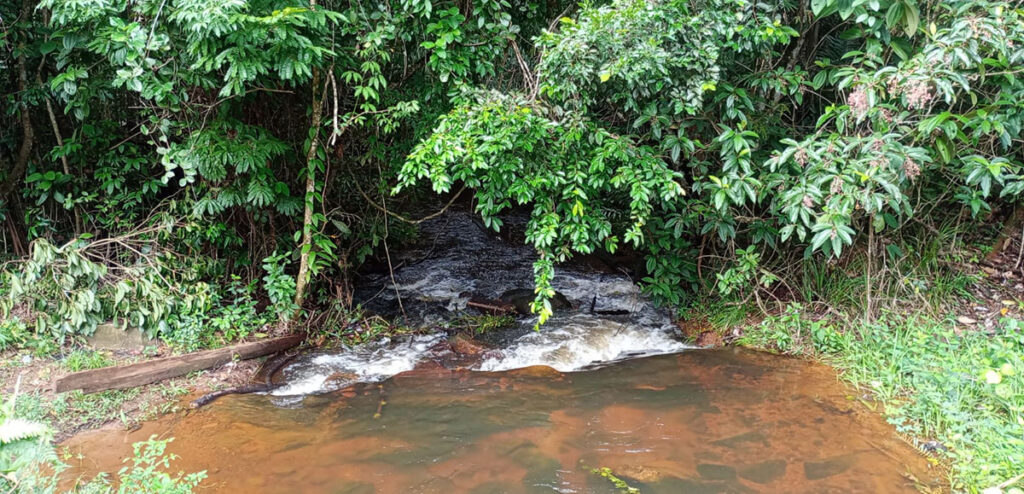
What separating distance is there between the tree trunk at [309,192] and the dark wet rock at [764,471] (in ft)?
11.6

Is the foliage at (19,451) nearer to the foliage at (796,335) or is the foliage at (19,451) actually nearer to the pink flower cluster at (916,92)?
the pink flower cluster at (916,92)

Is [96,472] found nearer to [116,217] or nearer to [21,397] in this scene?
[21,397]

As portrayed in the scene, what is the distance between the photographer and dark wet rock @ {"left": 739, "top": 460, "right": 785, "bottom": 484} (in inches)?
121

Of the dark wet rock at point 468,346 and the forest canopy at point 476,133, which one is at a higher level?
the forest canopy at point 476,133

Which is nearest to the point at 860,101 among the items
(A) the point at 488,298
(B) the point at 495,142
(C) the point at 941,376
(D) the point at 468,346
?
(C) the point at 941,376

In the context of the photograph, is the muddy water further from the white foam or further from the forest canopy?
the forest canopy

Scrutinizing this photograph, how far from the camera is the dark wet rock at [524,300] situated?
6.00m

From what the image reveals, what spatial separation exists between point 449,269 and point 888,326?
187 inches

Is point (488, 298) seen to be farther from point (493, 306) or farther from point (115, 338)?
point (115, 338)

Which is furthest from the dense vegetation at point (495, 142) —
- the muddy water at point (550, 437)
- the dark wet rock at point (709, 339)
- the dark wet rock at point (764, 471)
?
the dark wet rock at point (764, 471)

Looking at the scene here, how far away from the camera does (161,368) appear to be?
4043 millimetres

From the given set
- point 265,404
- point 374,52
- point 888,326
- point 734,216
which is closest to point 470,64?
point 374,52

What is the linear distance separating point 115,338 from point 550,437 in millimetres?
3354

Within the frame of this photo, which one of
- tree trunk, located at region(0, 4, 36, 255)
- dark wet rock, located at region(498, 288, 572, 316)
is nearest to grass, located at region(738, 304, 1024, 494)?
dark wet rock, located at region(498, 288, 572, 316)
